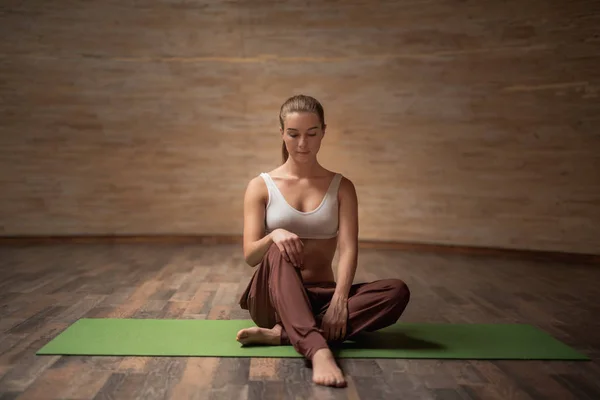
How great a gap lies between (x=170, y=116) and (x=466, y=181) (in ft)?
12.3

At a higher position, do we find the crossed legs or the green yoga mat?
the crossed legs

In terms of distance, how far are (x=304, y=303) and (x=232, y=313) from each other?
108cm

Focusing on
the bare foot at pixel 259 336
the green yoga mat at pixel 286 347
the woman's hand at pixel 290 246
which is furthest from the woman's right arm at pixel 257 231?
the green yoga mat at pixel 286 347

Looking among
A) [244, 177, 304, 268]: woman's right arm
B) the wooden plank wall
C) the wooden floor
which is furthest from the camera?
the wooden plank wall

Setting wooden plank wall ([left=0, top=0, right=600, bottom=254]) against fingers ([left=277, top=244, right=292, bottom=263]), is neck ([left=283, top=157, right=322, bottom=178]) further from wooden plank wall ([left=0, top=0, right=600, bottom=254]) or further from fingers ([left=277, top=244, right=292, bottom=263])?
wooden plank wall ([left=0, top=0, right=600, bottom=254])

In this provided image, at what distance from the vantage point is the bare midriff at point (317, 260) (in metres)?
2.58

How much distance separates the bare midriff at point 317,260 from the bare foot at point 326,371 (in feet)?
1.68

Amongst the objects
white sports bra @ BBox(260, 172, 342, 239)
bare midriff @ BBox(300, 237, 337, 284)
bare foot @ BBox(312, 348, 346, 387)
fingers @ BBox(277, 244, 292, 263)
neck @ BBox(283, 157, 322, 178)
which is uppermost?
neck @ BBox(283, 157, 322, 178)

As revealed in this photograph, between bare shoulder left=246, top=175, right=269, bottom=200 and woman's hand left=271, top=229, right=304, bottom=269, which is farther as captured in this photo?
bare shoulder left=246, top=175, right=269, bottom=200

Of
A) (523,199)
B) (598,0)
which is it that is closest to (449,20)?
(598,0)

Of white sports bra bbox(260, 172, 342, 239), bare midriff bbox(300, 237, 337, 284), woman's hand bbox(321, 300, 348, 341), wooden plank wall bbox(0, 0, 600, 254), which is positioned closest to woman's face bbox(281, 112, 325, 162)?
white sports bra bbox(260, 172, 342, 239)

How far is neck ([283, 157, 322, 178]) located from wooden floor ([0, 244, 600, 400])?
828 millimetres

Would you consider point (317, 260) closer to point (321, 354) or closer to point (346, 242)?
point (346, 242)

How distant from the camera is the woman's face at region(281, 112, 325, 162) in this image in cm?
247
